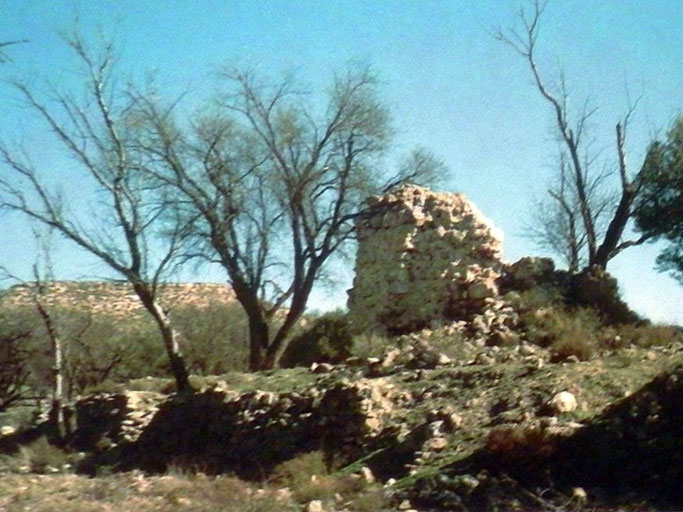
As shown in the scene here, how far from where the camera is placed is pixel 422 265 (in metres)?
23.8

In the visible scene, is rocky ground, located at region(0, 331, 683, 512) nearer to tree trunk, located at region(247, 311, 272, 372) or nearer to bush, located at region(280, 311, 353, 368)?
bush, located at region(280, 311, 353, 368)

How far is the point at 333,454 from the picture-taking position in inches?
631

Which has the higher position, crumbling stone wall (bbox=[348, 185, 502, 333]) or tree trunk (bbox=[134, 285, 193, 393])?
crumbling stone wall (bbox=[348, 185, 502, 333])

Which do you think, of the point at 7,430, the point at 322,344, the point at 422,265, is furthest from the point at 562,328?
the point at 7,430

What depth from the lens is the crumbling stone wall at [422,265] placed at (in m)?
23.6

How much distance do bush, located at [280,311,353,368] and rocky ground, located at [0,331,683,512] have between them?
3306 millimetres

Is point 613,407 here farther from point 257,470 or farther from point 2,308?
point 2,308

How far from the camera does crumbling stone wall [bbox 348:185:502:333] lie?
2359 cm

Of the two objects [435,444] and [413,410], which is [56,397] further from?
[435,444]

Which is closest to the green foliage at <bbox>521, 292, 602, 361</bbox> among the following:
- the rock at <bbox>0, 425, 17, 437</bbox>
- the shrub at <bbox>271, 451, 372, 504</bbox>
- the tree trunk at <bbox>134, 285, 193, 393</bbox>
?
the shrub at <bbox>271, 451, 372, 504</bbox>

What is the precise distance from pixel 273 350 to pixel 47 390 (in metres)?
5.97

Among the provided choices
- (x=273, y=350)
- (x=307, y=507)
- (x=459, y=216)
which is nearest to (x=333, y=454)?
(x=307, y=507)

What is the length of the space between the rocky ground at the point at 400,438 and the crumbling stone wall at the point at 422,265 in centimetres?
225

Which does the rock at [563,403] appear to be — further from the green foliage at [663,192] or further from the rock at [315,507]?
the green foliage at [663,192]
